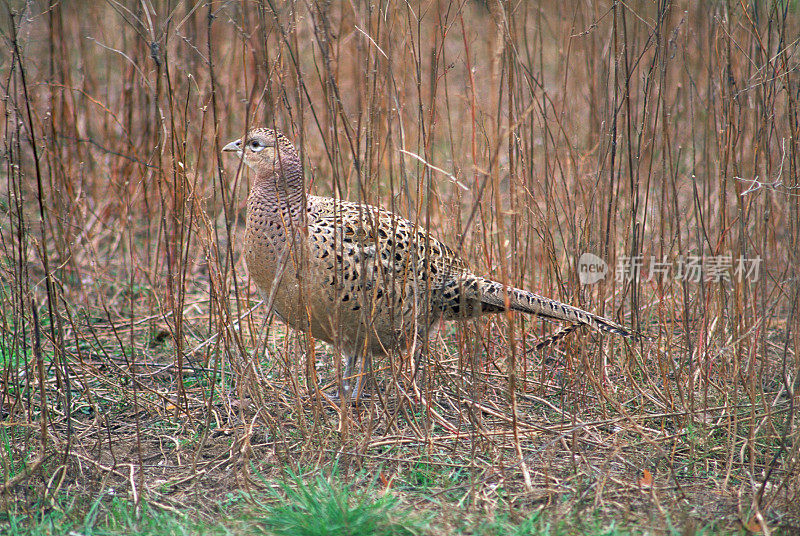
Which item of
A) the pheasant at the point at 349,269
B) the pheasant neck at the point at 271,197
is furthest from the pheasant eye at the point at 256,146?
the pheasant neck at the point at 271,197

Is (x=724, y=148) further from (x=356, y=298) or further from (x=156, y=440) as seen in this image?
(x=156, y=440)

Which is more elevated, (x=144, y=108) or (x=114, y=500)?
(x=144, y=108)

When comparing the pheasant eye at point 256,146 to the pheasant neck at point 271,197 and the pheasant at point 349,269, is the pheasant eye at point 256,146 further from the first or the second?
the pheasant neck at point 271,197

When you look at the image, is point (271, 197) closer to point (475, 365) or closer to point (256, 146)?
point (256, 146)

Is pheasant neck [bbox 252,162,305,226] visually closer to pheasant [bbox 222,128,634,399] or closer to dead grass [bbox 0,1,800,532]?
pheasant [bbox 222,128,634,399]

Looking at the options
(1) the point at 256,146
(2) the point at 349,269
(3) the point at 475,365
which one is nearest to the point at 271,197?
(1) the point at 256,146

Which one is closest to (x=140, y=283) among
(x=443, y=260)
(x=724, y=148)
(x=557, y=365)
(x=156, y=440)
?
(x=156, y=440)

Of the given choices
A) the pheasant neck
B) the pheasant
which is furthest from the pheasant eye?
the pheasant neck

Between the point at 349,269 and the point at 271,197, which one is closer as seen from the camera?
the point at 349,269

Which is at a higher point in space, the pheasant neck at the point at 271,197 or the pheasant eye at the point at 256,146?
the pheasant eye at the point at 256,146

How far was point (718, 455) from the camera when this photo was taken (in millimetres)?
2701

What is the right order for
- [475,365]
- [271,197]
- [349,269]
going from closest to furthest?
[475,365]
[349,269]
[271,197]

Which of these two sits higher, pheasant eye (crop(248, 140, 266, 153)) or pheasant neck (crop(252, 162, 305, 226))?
pheasant eye (crop(248, 140, 266, 153))

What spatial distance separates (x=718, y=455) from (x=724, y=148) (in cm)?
118
